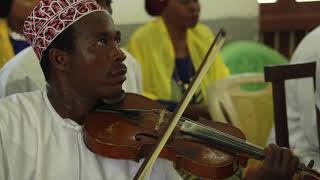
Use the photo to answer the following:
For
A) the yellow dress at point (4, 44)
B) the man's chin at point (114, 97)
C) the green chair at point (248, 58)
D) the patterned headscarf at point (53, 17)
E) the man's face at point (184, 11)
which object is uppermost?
the patterned headscarf at point (53, 17)

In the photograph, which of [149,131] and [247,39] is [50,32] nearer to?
[149,131]

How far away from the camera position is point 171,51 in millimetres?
2777

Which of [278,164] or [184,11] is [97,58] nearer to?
[278,164]

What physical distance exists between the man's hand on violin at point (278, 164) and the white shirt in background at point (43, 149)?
293mm

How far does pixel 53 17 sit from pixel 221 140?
0.46 meters

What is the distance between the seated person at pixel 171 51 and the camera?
107 inches

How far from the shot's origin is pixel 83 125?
4.30 feet

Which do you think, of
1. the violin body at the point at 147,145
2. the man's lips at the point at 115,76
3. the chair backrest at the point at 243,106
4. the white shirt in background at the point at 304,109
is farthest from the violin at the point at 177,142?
the chair backrest at the point at 243,106

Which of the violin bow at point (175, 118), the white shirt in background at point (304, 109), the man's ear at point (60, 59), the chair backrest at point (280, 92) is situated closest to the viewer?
the violin bow at point (175, 118)

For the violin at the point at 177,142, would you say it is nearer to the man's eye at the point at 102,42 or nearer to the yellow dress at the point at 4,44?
the man's eye at the point at 102,42

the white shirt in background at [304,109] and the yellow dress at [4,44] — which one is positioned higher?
the yellow dress at [4,44]

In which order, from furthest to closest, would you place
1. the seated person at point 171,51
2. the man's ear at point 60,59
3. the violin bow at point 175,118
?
the seated person at point 171,51 → the man's ear at point 60,59 → the violin bow at point 175,118

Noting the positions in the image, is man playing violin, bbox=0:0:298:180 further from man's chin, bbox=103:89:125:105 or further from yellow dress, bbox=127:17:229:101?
yellow dress, bbox=127:17:229:101

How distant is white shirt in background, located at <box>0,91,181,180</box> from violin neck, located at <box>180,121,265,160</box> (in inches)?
6.0
